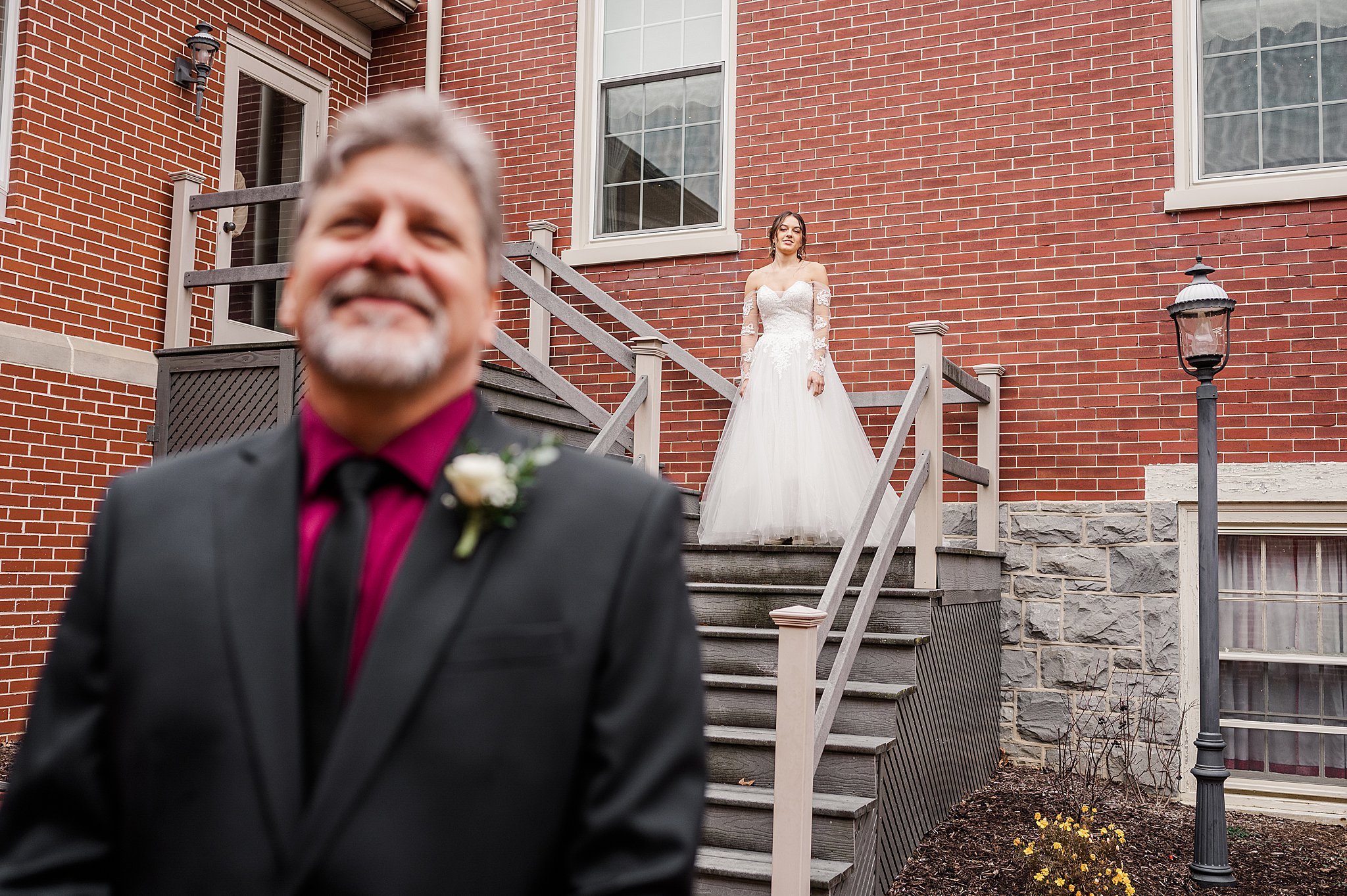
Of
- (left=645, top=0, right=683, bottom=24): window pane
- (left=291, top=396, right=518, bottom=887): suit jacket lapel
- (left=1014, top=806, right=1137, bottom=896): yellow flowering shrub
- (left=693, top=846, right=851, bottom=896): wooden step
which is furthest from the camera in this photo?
(left=645, top=0, right=683, bottom=24): window pane

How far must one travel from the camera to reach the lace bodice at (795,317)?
669 cm

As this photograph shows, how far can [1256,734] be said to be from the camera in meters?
6.53

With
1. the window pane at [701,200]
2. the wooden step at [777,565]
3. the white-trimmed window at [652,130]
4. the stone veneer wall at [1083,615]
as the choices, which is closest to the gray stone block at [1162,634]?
the stone veneer wall at [1083,615]

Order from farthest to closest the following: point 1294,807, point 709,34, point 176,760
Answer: point 709,34 → point 1294,807 → point 176,760

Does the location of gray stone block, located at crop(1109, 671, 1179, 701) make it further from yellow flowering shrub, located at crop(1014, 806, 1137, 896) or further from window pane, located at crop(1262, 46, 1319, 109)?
window pane, located at crop(1262, 46, 1319, 109)

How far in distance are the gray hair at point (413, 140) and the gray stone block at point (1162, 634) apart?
6.15 metres

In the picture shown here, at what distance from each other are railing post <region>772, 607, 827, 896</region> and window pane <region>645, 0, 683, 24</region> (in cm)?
571

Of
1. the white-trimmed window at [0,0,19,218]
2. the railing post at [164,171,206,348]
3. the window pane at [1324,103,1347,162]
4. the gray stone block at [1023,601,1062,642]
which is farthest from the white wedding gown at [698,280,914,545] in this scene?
the white-trimmed window at [0,0,19,218]

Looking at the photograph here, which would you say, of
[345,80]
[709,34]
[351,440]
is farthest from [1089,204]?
[351,440]

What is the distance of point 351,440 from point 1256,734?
6.59 m

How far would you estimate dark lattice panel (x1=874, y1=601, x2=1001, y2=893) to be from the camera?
16.6ft

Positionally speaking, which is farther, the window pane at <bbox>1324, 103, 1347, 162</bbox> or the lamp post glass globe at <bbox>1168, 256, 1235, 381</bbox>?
the window pane at <bbox>1324, 103, 1347, 162</bbox>

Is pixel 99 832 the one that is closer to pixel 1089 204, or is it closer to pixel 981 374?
pixel 981 374

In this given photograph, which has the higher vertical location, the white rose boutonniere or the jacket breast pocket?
the white rose boutonniere
